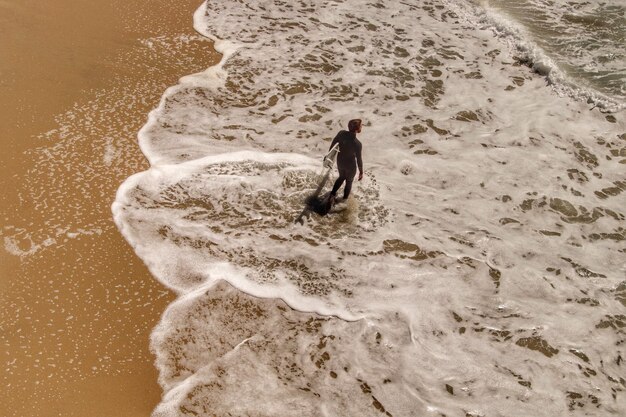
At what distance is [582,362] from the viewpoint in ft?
21.6

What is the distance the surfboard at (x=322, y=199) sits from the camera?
8308 millimetres

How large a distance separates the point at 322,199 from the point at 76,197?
397 cm

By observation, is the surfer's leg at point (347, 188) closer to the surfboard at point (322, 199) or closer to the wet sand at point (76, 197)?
the surfboard at point (322, 199)

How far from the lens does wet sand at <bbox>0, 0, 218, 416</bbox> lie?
5883mm

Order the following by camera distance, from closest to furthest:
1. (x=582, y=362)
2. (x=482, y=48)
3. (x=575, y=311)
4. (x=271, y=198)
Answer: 1. (x=582, y=362)
2. (x=575, y=311)
3. (x=271, y=198)
4. (x=482, y=48)

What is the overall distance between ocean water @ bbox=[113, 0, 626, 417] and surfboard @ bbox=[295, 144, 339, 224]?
0.52 ft

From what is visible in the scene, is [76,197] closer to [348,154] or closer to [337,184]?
[337,184]

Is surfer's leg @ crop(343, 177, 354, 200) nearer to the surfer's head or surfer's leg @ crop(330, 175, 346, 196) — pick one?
surfer's leg @ crop(330, 175, 346, 196)

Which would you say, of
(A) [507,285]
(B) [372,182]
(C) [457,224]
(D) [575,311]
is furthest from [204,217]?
(D) [575,311]

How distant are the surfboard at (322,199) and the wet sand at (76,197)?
9.17 ft

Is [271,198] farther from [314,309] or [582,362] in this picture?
[582,362]

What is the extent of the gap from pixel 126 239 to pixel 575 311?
661 cm

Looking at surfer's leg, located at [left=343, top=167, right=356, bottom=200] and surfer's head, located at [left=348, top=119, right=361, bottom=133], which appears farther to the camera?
surfer's leg, located at [left=343, top=167, right=356, bottom=200]

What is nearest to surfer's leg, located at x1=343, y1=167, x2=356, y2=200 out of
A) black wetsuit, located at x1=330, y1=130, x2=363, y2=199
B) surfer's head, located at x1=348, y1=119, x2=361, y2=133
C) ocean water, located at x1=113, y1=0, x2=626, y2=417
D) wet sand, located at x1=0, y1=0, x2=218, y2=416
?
black wetsuit, located at x1=330, y1=130, x2=363, y2=199
